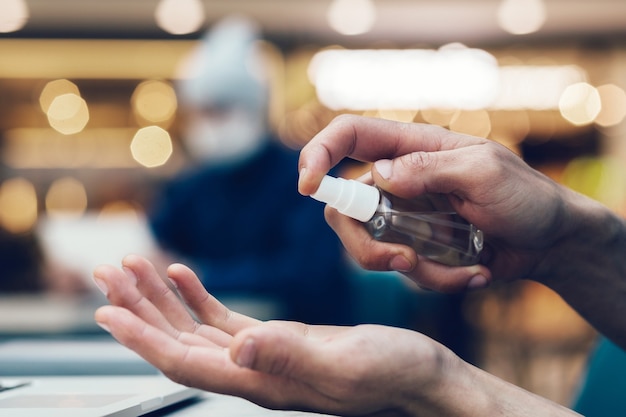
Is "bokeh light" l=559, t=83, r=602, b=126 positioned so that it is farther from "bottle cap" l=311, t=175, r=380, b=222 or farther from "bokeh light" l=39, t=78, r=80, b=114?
"bottle cap" l=311, t=175, r=380, b=222

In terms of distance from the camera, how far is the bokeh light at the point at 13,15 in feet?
20.5

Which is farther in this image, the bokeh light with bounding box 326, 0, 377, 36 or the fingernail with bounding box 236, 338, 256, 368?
the bokeh light with bounding box 326, 0, 377, 36

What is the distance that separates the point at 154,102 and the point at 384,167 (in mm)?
6577

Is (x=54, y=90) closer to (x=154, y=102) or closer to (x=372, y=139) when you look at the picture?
(x=154, y=102)

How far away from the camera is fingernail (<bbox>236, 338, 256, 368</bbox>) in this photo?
0.57 metres

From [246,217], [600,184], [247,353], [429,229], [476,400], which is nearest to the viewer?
[247,353]

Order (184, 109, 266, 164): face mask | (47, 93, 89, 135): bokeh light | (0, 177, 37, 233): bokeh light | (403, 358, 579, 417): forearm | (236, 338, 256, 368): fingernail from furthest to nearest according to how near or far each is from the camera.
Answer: (47, 93, 89, 135): bokeh light, (0, 177, 37, 233): bokeh light, (184, 109, 266, 164): face mask, (403, 358, 579, 417): forearm, (236, 338, 256, 368): fingernail

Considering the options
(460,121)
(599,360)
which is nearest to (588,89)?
(460,121)

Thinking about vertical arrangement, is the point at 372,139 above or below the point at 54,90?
below

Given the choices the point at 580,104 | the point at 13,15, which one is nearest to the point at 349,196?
the point at 13,15

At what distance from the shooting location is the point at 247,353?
58cm

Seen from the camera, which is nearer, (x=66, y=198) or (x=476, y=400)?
(x=476, y=400)

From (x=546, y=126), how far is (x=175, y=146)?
331 centimetres

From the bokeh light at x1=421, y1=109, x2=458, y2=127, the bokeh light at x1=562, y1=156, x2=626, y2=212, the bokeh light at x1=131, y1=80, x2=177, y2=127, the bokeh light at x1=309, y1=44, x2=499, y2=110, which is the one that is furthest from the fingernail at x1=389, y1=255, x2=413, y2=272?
the bokeh light at x1=131, y1=80, x2=177, y2=127
